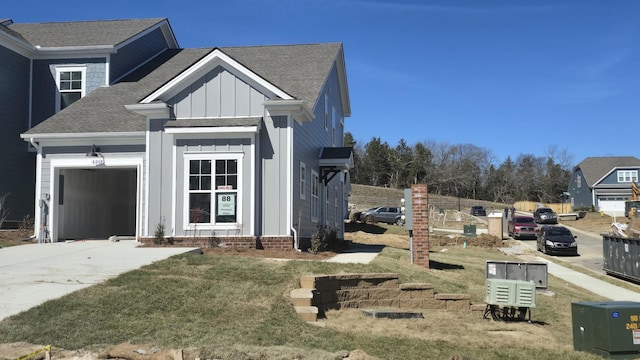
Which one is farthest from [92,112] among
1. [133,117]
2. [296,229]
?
[296,229]

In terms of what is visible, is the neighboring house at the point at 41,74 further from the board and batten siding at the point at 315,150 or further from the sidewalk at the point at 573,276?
the sidewalk at the point at 573,276

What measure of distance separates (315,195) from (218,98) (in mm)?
5430

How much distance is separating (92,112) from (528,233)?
3088cm

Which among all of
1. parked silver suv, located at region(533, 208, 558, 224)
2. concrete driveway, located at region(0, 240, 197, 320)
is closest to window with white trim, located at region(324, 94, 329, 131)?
concrete driveway, located at region(0, 240, 197, 320)

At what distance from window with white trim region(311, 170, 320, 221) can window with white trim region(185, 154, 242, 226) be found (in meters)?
4.06

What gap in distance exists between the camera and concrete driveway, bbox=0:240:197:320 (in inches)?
344

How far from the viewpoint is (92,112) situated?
1880 centimetres

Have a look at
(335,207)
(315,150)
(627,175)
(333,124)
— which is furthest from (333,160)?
(627,175)

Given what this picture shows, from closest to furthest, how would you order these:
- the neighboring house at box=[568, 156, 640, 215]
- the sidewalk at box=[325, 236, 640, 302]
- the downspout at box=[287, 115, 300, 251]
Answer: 1. the sidewalk at box=[325, 236, 640, 302]
2. the downspout at box=[287, 115, 300, 251]
3. the neighboring house at box=[568, 156, 640, 215]

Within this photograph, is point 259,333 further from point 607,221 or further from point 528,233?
point 607,221

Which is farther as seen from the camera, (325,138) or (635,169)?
(635,169)

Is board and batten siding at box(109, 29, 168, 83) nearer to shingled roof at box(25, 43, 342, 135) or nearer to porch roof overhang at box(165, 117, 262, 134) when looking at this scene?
shingled roof at box(25, 43, 342, 135)

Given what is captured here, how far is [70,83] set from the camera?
70.2ft

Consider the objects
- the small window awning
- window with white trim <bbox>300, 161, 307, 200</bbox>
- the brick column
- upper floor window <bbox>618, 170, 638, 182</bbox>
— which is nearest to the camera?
the brick column
